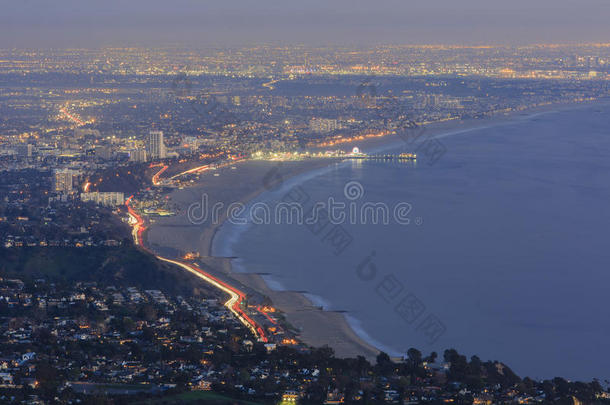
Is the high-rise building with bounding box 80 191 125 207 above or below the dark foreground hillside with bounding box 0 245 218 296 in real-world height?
above

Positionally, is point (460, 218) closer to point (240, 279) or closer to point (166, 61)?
point (240, 279)

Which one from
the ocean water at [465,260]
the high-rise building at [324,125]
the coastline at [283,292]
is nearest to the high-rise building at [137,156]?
the coastline at [283,292]

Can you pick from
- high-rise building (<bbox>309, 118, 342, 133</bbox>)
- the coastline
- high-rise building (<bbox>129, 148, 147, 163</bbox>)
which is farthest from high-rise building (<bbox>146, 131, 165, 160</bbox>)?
high-rise building (<bbox>309, 118, 342, 133</bbox>)

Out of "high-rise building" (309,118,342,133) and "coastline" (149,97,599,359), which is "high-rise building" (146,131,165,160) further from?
"high-rise building" (309,118,342,133)

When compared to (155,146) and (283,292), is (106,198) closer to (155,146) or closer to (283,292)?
(155,146)

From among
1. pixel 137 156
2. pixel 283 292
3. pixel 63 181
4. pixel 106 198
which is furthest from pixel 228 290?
pixel 137 156

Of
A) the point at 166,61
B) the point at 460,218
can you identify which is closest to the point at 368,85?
the point at 166,61
